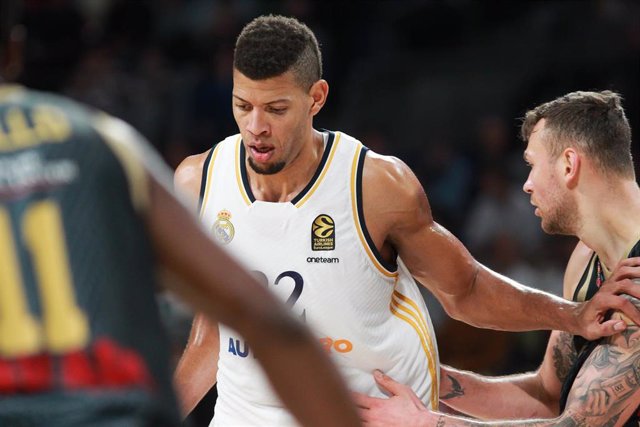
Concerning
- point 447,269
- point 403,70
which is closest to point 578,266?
point 447,269

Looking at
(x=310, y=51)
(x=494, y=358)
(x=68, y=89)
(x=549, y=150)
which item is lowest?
(x=494, y=358)

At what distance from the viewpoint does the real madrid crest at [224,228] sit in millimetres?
4383

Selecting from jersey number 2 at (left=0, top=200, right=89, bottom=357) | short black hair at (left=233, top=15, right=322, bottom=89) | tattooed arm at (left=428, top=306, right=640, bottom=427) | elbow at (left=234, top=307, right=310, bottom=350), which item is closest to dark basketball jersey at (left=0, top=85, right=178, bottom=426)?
jersey number 2 at (left=0, top=200, right=89, bottom=357)

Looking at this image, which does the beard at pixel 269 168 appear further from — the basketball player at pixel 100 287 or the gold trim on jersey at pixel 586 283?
the basketball player at pixel 100 287

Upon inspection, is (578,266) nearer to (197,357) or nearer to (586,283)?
(586,283)

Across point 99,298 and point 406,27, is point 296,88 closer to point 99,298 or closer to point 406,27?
point 99,298

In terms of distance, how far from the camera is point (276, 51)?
4.35m

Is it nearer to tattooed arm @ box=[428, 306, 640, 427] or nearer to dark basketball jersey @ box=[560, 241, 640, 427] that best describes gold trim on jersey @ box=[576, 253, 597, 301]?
dark basketball jersey @ box=[560, 241, 640, 427]

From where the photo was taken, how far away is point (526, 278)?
28.5 feet

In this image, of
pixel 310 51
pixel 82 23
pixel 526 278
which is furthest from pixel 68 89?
pixel 310 51

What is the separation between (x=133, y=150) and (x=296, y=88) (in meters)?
2.50

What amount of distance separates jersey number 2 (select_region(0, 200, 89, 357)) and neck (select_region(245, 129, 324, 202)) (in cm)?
255

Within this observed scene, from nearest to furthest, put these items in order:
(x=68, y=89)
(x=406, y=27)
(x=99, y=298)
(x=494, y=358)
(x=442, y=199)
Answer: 1. (x=99, y=298)
2. (x=494, y=358)
3. (x=442, y=199)
4. (x=68, y=89)
5. (x=406, y=27)

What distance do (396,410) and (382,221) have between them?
750 mm
